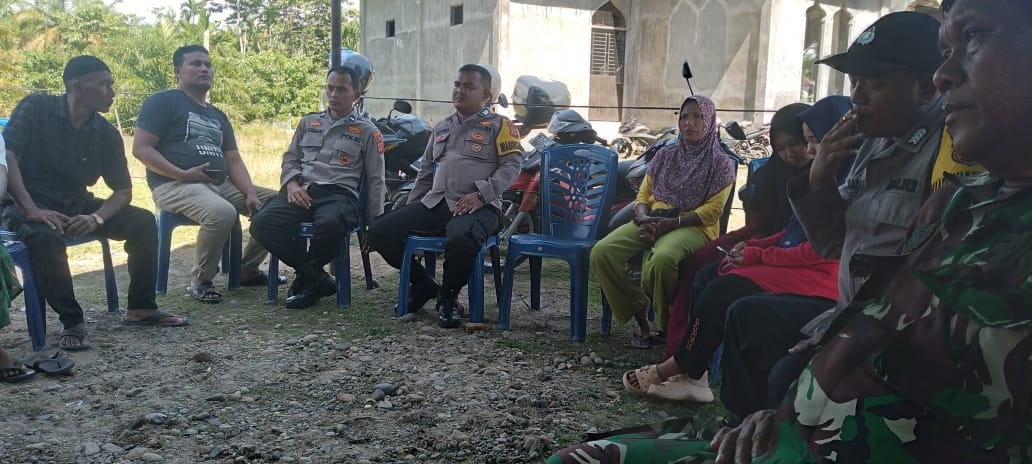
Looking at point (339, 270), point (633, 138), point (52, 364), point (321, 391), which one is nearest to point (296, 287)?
point (339, 270)

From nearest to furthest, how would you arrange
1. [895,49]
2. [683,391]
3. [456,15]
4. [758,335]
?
[895,49] → [758,335] → [683,391] → [456,15]

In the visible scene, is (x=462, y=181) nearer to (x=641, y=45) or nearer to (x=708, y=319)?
(x=708, y=319)

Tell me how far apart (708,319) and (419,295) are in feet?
7.79

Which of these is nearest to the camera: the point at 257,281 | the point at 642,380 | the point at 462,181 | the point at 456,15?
the point at 642,380

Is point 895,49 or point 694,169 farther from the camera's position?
point 694,169

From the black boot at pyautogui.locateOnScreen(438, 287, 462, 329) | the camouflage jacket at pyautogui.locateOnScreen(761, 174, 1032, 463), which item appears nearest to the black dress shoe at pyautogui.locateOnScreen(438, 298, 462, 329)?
the black boot at pyautogui.locateOnScreen(438, 287, 462, 329)

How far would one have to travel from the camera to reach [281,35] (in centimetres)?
3450

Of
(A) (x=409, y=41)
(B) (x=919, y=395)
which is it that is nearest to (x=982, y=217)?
(B) (x=919, y=395)

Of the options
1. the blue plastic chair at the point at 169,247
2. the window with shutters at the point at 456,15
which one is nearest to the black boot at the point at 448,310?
the blue plastic chair at the point at 169,247

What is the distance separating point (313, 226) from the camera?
495cm

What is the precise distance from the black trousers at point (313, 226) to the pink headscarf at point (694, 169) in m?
1.95

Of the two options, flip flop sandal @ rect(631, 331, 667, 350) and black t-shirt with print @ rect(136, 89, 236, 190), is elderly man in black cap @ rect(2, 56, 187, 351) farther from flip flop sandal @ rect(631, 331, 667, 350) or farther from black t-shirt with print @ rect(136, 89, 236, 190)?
flip flop sandal @ rect(631, 331, 667, 350)

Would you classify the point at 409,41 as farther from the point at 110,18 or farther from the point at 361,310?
the point at 110,18

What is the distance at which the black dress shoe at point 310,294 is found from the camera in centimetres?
502
